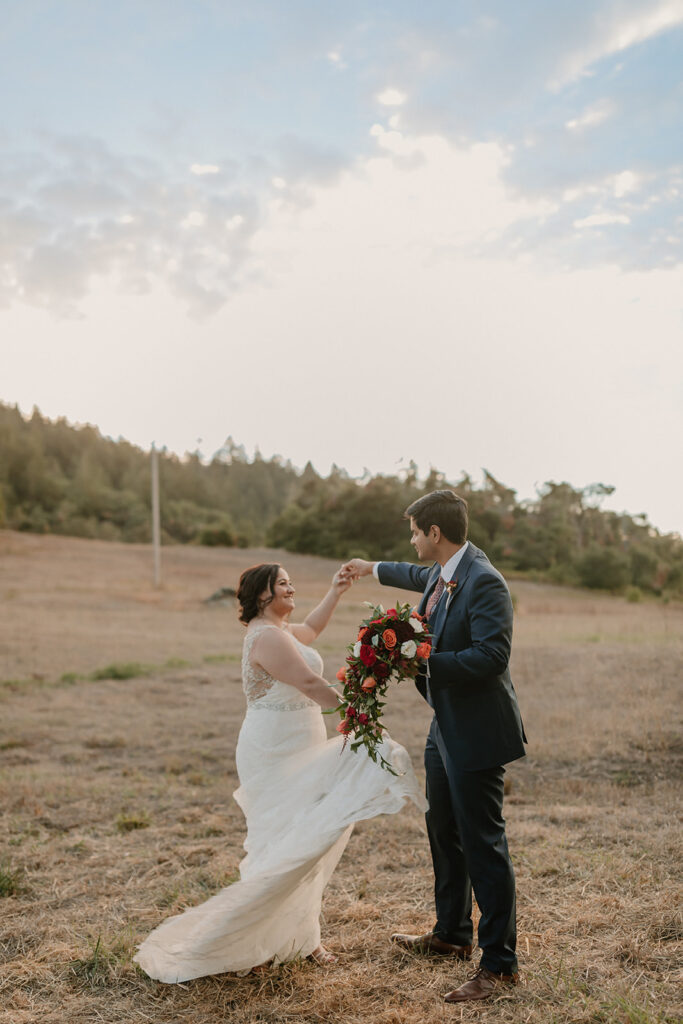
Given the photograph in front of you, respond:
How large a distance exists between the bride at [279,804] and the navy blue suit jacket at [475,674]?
0.34 metres

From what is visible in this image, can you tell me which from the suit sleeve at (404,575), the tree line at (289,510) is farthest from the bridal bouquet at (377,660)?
the tree line at (289,510)

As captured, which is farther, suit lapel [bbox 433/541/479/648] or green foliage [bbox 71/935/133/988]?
green foliage [bbox 71/935/133/988]

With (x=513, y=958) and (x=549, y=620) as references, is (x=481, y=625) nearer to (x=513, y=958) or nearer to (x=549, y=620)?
(x=513, y=958)

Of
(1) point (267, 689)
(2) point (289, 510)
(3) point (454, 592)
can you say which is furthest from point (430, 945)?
(2) point (289, 510)

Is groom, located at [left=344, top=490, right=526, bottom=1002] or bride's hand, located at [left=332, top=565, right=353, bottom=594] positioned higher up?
bride's hand, located at [left=332, top=565, right=353, bottom=594]

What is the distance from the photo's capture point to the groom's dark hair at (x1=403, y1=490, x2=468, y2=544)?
3.90 meters

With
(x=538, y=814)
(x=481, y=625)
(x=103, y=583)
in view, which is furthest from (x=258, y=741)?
(x=103, y=583)

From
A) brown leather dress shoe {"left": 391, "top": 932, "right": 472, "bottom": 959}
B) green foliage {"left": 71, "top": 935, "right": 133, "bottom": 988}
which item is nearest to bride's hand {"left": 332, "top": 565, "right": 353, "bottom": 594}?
brown leather dress shoe {"left": 391, "top": 932, "right": 472, "bottom": 959}

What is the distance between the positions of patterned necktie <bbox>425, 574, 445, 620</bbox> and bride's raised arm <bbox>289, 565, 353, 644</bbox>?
24.4 inches

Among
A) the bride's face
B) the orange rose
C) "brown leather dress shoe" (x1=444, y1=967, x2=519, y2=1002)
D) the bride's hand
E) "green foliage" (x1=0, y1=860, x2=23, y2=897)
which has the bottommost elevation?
"green foliage" (x1=0, y1=860, x2=23, y2=897)

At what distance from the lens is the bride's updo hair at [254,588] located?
4.34 metres

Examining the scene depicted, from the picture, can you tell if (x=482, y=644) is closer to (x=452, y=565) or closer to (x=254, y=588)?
(x=452, y=565)

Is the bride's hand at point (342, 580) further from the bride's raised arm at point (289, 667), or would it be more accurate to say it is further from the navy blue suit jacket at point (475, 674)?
the navy blue suit jacket at point (475, 674)

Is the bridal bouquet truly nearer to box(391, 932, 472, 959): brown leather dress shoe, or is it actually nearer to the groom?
the groom
